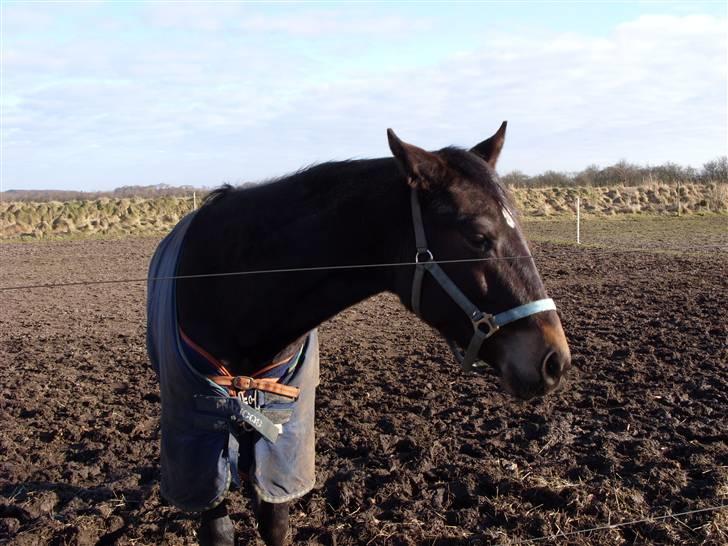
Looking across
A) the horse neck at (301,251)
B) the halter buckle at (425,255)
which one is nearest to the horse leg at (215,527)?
the horse neck at (301,251)

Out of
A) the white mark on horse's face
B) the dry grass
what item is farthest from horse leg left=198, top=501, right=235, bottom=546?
the dry grass

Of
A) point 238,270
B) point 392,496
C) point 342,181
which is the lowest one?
point 392,496

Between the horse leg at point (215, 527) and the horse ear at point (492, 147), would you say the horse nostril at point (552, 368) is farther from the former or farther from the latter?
the horse leg at point (215, 527)

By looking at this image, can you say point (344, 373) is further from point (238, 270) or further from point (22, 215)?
point (22, 215)

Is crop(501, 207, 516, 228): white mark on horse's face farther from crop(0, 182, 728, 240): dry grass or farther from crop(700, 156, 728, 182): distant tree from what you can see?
crop(700, 156, 728, 182): distant tree

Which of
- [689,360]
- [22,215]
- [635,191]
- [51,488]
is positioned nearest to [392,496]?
[51,488]

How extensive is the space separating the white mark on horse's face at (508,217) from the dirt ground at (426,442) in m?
1.93

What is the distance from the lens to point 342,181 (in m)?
2.51

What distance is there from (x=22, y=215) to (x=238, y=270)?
26.6 metres

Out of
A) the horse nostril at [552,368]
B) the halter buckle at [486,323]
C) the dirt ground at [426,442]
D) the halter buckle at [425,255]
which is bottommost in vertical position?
the dirt ground at [426,442]

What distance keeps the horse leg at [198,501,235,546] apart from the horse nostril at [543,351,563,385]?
1.61 metres

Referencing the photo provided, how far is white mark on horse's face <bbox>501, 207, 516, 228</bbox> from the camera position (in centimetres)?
222

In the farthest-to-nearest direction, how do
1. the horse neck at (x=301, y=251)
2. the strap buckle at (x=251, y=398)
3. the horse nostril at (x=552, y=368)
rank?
the strap buckle at (x=251, y=398), the horse neck at (x=301, y=251), the horse nostril at (x=552, y=368)

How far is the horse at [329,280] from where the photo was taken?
2189 millimetres
